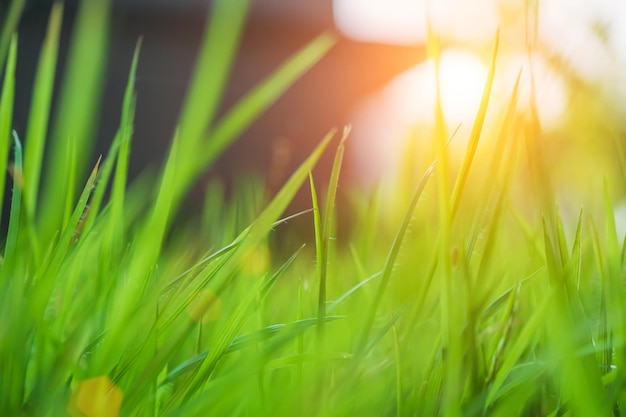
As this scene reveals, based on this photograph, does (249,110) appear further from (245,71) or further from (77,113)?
(245,71)

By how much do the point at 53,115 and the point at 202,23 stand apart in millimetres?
660

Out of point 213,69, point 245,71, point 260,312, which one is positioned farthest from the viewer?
point 245,71

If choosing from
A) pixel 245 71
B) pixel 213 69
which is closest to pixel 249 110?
pixel 213 69

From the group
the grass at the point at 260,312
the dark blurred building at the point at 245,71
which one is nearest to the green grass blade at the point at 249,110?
the grass at the point at 260,312

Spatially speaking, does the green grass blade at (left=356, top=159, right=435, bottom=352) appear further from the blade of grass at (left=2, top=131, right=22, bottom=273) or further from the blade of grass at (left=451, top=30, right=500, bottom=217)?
the blade of grass at (left=2, top=131, right=22, bottom=273)

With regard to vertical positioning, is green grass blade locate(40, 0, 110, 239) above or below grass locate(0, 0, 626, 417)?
above

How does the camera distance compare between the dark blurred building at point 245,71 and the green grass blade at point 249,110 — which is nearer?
the green grass blade at point 249,110

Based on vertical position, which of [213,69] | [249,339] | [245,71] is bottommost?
[249,339]

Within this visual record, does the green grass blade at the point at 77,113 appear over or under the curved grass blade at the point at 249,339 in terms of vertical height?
over

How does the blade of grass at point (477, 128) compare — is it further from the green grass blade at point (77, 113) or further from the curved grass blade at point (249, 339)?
the green grass blade at point (77, 113)

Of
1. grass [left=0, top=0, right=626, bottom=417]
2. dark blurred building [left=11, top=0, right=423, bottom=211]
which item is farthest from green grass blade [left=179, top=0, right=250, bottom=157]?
dark blurred building [left=11, top=0, right=423, bottom=211]

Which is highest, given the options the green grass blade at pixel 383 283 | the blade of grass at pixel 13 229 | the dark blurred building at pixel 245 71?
the dark blurred building at pixel 245 71

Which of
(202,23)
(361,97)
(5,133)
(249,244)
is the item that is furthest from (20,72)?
(249,244)

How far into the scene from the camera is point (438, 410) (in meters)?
0.29
